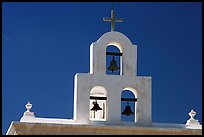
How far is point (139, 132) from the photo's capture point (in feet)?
50.6

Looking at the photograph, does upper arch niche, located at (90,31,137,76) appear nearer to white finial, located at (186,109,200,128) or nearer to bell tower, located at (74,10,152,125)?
bell tower, located at (74,10,152,125)

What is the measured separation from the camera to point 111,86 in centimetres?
1625

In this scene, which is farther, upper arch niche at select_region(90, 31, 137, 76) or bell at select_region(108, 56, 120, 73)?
bell at select_region(108, 56, 120, 73)

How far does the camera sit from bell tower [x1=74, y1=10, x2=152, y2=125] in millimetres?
15953

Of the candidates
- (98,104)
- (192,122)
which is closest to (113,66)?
(98,104)

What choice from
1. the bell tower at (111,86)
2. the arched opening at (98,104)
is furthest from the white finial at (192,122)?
the arched opening at (98,104)

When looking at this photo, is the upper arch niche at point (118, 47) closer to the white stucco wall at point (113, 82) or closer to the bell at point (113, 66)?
the white stucco wall at point (113, 82)

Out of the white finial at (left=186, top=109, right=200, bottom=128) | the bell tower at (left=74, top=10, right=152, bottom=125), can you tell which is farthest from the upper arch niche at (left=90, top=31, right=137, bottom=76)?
the white finial at (left=186, top=109, right=200, bottom=128)

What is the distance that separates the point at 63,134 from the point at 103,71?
208cm

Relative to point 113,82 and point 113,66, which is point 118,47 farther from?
point 113,82

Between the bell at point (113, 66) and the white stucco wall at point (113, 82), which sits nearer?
the white stucco wall at point (113, 82)

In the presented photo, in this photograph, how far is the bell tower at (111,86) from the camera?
15953mm

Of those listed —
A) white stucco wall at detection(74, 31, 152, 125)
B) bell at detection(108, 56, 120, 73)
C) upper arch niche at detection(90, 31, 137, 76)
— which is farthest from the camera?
bell at detection(108, 56, 120, 73)

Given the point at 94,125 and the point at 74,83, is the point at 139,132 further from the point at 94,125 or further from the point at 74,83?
the point at 74,83
